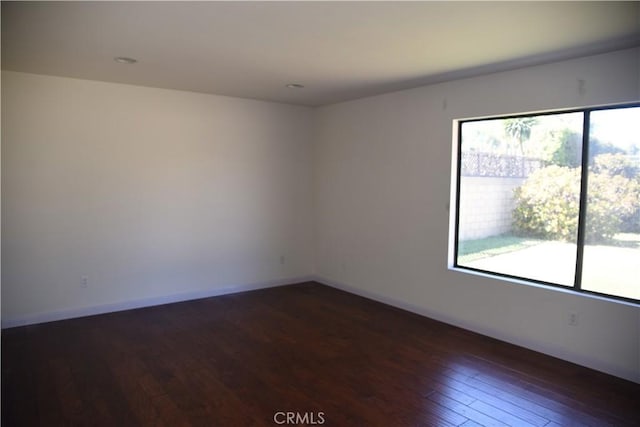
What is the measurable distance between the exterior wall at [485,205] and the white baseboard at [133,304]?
9.05 ft

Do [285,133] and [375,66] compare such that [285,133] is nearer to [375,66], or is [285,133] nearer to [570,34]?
[375,66]

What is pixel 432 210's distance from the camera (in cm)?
446

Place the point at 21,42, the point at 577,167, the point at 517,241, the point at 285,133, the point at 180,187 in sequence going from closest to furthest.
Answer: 1. the point at 21,42
2. the point at 577,167
3. the point at 517,241
4. the point at 180,187
5. the point at 285,133

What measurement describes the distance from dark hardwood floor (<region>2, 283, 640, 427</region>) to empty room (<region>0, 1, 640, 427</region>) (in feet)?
0.08

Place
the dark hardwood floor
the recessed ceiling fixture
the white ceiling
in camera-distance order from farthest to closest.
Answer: the recessed ceiling fixture
the dark hardwood floor
the white ceiling

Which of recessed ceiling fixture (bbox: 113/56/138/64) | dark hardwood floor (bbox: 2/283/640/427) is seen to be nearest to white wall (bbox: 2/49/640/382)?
dark hardwood floor (bbox: 2/283/640/427)

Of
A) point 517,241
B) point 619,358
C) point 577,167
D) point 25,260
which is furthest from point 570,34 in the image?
point 25,260

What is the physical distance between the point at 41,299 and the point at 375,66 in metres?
4.12

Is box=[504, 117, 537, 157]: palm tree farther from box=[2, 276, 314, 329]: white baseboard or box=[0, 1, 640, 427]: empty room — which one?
box=[2, 276, 314, 329]: white baseboard

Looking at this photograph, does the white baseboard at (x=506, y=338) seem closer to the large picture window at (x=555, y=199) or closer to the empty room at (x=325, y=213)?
the empty room at (x=325, y=213)

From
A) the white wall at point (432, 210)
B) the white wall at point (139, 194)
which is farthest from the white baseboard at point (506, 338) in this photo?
the white wall at point (139, 194)

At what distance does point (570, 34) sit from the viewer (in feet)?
9.21

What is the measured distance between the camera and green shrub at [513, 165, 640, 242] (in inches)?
126

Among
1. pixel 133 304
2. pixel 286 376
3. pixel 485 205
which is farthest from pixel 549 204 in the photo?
pixel 133 304
